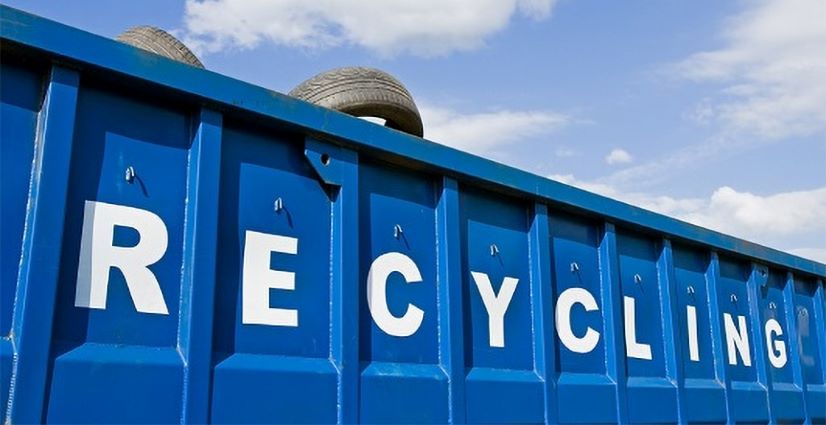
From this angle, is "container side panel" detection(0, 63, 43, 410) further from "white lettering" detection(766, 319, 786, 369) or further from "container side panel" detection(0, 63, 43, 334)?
"white lettering" detection(766, 319, 786, 369)

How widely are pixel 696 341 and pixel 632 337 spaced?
62 centimetres

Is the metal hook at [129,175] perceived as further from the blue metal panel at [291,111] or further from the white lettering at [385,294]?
the white lettering at [385,294]

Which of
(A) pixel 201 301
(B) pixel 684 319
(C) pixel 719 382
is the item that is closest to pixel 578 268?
Answer: (B) pixel 684 319

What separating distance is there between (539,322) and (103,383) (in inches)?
70.2

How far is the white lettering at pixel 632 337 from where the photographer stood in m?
3.70

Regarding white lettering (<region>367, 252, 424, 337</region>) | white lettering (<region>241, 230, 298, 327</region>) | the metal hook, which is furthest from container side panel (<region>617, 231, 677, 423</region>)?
the metal hook

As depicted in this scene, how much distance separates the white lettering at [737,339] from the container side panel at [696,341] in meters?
0.18

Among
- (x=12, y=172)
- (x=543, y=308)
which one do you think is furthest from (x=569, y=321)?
(x=12, y=172)

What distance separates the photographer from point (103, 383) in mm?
1947

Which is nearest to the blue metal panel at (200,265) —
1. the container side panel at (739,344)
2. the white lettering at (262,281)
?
the white lettering at (262,281)

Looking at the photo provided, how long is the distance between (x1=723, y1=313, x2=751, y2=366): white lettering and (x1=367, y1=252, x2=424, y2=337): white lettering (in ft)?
7.72

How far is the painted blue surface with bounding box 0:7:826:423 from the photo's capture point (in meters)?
1.93

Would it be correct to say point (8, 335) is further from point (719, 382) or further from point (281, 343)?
point (719, 382)

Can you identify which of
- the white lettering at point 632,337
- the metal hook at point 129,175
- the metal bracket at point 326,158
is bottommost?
the white lettering at point 632,337
